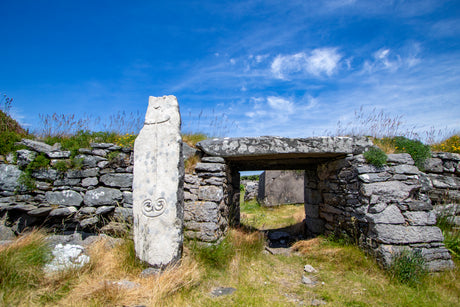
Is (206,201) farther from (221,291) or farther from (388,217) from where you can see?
(388,217)

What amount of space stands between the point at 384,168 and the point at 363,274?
187 cm

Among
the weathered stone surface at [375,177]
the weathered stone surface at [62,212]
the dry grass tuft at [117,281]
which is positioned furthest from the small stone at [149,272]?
the weathered stone surface at [375,177]

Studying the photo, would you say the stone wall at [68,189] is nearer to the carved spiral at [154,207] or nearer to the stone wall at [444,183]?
the carved spiral at [154,207]

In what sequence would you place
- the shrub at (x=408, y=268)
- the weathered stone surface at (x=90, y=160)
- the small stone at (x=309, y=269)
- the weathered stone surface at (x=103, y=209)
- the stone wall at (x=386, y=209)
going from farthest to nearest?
the weathered stone surface at (x=90, y=160), the weathered stone surface at (x=103, y=209), the small stone at (x=309, y=269), the stone wall at (x=386, y=209), the shrub at (x=408, y=268)

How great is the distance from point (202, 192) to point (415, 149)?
14.5ft

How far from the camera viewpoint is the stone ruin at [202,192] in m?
3.64

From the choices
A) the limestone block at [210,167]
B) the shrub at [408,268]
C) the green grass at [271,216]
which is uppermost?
the limestone block at [210,167]

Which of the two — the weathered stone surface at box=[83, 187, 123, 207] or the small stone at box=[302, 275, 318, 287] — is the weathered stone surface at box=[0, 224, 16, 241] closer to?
the weathered stone surface at box=[83, 187, 123, 207]

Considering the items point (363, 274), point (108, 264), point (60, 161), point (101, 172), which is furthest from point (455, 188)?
point (60, 161)

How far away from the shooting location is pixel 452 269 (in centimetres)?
382

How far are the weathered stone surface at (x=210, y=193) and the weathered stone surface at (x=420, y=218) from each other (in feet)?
10.3

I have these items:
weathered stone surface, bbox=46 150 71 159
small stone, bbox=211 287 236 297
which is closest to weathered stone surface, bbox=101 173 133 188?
weathered stone surface, bbox=46 150 71 159

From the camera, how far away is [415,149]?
524cm

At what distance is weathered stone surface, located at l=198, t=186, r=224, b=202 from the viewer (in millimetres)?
4688
